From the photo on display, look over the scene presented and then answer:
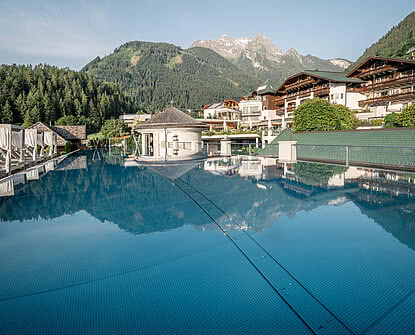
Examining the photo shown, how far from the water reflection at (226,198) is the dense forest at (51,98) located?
57.3m

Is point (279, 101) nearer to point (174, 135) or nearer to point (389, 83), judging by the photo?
point (389, 83)

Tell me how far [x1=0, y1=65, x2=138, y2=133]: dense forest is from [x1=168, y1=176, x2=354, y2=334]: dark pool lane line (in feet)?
206

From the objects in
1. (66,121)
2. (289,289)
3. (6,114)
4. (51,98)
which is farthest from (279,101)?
(6,114)

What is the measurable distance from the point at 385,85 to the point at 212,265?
125ft

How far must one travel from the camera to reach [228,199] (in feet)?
20.1

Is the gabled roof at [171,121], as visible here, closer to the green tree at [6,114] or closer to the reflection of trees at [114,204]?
the reflection of trees at [114,204]

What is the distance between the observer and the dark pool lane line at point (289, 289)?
2.04m

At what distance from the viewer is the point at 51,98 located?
6488 cm

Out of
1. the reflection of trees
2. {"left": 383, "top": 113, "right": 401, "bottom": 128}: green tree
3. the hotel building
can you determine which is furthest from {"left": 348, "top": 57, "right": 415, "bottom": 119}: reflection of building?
the reflection of trees

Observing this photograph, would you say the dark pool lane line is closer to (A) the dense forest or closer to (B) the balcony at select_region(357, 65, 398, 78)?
(B) the balcony at select_region(357, 65, 398, 78)

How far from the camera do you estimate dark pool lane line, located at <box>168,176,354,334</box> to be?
6.70 feet

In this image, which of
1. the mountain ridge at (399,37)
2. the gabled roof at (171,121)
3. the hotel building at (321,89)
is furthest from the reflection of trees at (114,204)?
the mountain ridge at (399,37)

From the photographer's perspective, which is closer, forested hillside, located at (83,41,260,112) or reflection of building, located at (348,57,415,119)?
reflection of building, located at (348,57,415,119)

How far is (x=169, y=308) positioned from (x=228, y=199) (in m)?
4.01
